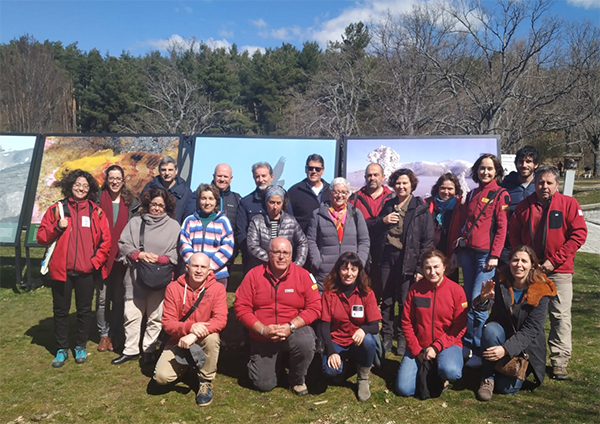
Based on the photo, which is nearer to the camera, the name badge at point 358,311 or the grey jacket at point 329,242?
the name badge at point 358,311

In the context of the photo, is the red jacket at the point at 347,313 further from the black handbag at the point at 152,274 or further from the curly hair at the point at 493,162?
the curly hair at the point at 493,162

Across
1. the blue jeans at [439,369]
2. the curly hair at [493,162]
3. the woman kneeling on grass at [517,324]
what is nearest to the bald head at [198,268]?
the blue jeans at [439,369]

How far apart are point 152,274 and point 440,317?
2795 mm

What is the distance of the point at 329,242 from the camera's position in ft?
15.8

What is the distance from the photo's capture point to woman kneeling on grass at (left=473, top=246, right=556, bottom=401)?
4000 millimetres

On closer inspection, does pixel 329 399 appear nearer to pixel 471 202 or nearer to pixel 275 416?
pixel 275 416

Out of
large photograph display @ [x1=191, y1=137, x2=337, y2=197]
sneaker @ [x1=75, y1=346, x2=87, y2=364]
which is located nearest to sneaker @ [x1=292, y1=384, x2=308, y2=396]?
sneaker @ [x1=75, y1=346, x2=87, y2=364]

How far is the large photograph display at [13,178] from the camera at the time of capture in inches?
307

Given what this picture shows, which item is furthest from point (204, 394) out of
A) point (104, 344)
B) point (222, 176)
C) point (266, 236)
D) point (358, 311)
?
point (222, 176)

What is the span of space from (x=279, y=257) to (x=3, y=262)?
8261 mm

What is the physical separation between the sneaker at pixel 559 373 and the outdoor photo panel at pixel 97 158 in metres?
6.20

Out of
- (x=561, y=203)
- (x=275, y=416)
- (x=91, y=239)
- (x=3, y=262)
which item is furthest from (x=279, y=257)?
(x=3, y=262)

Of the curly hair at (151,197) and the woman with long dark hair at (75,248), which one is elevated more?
the curly hair at (151,197)

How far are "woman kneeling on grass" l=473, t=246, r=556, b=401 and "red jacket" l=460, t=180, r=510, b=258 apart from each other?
0.57 metres
